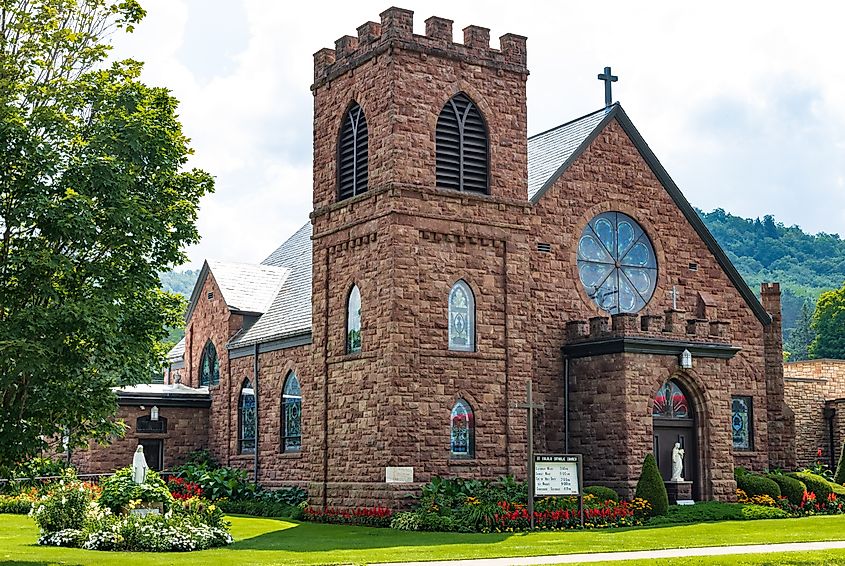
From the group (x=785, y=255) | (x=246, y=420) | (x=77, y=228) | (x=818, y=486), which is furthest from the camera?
(x=785, y=255)

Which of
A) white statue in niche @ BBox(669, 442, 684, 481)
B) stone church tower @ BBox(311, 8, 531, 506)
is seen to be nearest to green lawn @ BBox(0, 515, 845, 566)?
white statue in niche @ BBox(669, 442, 684, 481)

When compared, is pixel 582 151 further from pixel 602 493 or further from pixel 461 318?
pixel 602 493

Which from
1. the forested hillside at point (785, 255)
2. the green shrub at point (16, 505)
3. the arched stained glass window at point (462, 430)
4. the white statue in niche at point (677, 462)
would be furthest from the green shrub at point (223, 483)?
the forested hillside at point (785, 255)

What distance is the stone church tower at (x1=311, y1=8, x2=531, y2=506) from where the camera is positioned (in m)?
29.8

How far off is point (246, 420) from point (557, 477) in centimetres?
1521

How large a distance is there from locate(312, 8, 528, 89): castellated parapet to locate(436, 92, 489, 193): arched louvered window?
1.26m

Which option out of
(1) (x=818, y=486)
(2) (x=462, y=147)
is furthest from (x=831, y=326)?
(2) (x=462, y=147)

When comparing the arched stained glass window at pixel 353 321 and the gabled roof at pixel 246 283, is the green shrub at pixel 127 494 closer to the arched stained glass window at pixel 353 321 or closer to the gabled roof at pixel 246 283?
the arched stained glass window at pixel 353 321

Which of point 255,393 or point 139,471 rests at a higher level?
point 255,393

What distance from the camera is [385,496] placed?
29188 millimetres

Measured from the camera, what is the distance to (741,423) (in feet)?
118

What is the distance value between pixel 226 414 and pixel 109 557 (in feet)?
66.0

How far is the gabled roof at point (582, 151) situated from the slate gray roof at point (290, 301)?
842cm

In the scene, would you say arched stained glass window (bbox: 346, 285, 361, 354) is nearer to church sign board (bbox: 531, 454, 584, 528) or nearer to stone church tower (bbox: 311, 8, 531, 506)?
Result: stone church tower (bbox: 311, 8, 531, 506)
